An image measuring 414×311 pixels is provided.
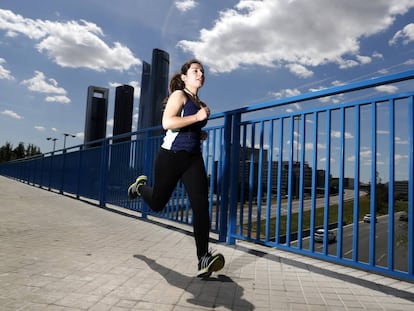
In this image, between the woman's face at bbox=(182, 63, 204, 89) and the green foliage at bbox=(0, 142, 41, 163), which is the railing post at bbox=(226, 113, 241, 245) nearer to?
the woman's face at bbox=(182, 63, 204, 89)

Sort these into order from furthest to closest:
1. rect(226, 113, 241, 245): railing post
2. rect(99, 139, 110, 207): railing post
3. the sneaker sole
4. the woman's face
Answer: rect(99, 139, 110, 207): railing post < rect(226, 113, 241, 245): railing post < the woman's face < the sneaker sole

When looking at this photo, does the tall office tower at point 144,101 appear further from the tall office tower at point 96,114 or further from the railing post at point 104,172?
the railing post at point 104,172

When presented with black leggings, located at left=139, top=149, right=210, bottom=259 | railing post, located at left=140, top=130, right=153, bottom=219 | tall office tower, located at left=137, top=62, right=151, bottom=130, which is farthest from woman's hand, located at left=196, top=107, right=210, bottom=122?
tall office tower, located at left=137, top=62, right=151, bottom=130

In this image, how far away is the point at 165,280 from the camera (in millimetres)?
2656

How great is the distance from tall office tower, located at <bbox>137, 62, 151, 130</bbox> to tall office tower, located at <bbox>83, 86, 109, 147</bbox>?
26.9 ft

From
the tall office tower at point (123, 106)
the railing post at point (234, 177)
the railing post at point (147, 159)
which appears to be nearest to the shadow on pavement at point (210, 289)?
the railing post at point (234, 177)

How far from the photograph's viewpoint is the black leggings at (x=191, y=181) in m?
2.65

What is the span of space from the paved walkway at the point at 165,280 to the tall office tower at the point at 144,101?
54.3m

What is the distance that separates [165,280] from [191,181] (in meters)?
0.79

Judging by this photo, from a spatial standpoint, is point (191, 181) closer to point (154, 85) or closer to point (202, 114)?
point (202, 114)

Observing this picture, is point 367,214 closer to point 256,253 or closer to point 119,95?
point 256,253

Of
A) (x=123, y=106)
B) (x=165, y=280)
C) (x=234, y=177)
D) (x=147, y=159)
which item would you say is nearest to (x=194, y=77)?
(x=234, y=177)

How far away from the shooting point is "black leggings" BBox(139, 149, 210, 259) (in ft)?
8.68

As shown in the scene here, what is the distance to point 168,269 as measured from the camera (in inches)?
117
